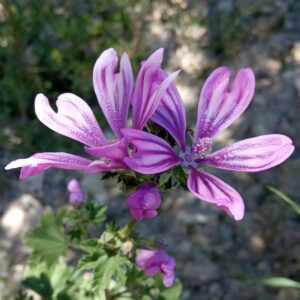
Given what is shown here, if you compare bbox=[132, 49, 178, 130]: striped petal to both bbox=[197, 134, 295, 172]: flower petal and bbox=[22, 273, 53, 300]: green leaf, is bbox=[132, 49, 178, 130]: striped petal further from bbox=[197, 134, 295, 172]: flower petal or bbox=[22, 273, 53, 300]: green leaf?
bbox=[22, 273, 53, 300]: green leaf

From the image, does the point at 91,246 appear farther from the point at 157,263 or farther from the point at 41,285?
the point at 41,285

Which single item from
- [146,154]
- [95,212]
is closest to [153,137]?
[146,154]

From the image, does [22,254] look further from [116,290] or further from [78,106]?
[78,106]

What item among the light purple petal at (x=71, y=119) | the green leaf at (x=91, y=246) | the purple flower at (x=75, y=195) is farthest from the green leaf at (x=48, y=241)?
the light purple petal at (x=71, y=119)

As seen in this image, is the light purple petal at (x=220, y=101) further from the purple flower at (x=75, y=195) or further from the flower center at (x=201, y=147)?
the purple flower at (x=75, y=195)

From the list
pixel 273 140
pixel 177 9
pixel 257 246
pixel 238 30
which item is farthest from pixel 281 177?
pixel 273 140

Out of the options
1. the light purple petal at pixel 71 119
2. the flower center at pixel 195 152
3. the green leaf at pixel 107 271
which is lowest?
the green leaf at pixel 107 271
